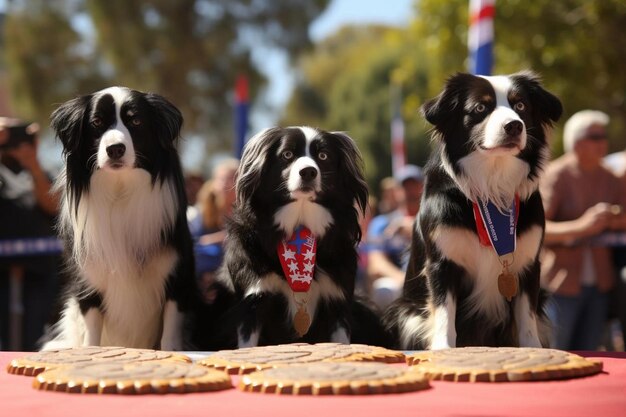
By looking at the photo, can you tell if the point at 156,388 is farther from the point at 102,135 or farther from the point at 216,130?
the point at 216,130

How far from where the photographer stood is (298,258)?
448cm

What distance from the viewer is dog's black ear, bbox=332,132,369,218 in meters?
4.68

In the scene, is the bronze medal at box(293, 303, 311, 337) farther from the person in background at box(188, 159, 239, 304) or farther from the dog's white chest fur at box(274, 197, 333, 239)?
the person in background at box(188, 159, 239, 304)

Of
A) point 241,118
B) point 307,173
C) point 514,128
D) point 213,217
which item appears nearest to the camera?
point 514,128

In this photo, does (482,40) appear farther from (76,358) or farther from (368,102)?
(368,102)

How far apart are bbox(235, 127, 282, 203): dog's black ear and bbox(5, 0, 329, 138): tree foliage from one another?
1051 inches

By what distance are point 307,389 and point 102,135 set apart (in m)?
1.91

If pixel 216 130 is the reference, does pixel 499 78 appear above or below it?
below

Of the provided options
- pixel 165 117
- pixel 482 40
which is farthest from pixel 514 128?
pixel 482 40

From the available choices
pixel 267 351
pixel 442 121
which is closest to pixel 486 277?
pixel 442 121

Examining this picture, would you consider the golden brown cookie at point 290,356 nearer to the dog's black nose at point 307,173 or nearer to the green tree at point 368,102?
the dog's black nose at point 307,173

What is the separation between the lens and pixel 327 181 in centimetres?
457

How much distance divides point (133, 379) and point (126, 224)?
1.65 metres

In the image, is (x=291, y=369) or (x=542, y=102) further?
(x=542, y=102)
